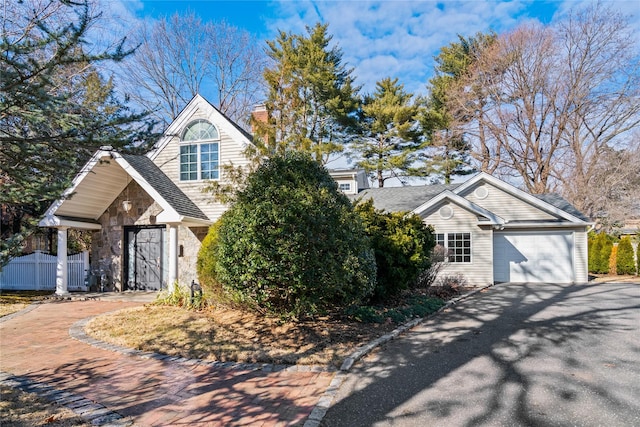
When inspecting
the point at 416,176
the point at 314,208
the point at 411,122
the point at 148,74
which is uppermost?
the point at 148,74

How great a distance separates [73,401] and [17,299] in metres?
9.40

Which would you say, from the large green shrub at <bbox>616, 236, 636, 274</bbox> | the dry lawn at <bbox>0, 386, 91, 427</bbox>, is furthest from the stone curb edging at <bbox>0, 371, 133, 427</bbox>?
the large green shrub at <bbox>616, 236, 636, 274</bbox>

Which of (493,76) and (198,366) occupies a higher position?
(493,76)

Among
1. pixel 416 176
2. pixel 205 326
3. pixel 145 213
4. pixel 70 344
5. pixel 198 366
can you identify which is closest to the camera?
pixel 198 366

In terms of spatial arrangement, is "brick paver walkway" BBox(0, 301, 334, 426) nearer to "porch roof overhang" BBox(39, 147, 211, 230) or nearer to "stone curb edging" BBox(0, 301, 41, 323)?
"stone curb edging" BBox(0, 301, 41, 323)

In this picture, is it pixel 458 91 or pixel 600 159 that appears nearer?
pixel 600 159

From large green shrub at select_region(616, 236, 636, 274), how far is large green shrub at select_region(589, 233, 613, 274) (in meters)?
0.78

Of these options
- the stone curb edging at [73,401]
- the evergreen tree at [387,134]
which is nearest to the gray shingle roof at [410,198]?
the evergreen tree at [387,134]

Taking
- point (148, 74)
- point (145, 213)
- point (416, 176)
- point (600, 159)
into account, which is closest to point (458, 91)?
point (416, 176)

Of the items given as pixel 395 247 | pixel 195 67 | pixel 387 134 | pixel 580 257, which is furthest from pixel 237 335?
→ pixel 387 134

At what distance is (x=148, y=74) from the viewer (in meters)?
24.3

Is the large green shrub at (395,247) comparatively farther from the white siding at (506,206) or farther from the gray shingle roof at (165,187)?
the white siding at (506,206)

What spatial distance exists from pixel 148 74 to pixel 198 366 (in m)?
23.8

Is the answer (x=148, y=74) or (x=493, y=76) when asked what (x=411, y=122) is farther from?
(x=148, y=74)
